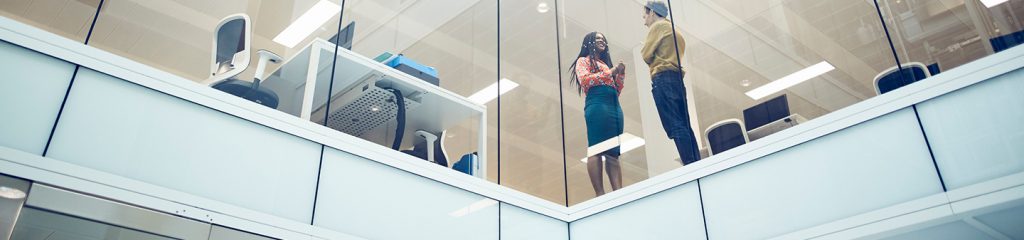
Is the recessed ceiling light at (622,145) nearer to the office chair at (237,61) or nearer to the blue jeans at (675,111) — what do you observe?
the blue jeans at (675,111)

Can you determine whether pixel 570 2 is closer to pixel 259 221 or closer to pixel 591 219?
pixel 591 219

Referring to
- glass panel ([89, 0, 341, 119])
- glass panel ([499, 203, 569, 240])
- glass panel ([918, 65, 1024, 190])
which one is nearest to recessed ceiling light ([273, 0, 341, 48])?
glass panel ([89, 0, 341, 119])

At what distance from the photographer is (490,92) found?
136 inches

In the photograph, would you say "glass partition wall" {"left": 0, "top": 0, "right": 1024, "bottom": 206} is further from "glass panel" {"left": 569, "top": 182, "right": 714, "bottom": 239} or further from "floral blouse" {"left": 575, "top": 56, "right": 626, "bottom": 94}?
"glass panel" {"left": 569, "top": 182, "right": 714, "bottom": 239}

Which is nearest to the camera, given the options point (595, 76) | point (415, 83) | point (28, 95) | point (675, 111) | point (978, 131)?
point (28, 95)

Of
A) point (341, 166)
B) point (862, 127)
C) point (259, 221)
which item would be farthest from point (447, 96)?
point (862, 127)

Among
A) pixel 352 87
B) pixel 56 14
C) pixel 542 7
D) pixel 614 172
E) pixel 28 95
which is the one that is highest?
pixel 542 7

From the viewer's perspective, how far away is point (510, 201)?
9.86 ft

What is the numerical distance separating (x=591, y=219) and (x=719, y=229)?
0.66 m

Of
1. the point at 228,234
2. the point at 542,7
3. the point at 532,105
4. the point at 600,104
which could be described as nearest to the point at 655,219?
the point at 600,104

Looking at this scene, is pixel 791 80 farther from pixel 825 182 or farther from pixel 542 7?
pixel 542 7

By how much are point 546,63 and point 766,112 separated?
47.3 inches

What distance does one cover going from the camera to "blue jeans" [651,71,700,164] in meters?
2.91

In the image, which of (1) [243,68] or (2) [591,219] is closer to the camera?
(1) [243,68]
